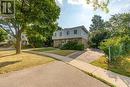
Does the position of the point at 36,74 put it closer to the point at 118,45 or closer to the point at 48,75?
the point at 48,75

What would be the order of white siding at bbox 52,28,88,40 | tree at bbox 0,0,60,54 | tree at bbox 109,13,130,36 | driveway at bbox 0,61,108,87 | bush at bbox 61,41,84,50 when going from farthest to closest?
white siding at bbox 52,28,88,40 → tree at bbox 109,13,130,36 → bush at bbox 61,41,84,50 → tree at bbox 0,0,60,54 → driveway at bbox 0,61,108,87

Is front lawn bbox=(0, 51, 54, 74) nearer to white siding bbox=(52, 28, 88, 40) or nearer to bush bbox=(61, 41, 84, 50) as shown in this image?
bush bbox=(61, 41, 84, 50)

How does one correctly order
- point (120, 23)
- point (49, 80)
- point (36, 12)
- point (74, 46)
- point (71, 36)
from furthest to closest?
point (120, 23) < point (71, 36) < point (74, 46) < point (36, 12) < point (49, 80)

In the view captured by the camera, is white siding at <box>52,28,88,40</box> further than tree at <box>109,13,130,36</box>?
Yes

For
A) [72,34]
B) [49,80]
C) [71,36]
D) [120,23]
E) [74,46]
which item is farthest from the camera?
[120,23]

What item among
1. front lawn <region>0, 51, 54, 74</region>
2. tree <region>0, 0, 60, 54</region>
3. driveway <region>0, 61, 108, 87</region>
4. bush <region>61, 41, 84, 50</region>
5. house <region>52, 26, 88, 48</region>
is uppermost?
tree <region>0, 0, 60, 54</region>

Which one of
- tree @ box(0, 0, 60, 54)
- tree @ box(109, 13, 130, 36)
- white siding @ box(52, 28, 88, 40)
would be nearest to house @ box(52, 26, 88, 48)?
white siding @ box(52, 28, 88, 40)

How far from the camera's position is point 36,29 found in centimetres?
3172

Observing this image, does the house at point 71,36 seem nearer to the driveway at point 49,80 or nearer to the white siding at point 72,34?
the white siding at point 72,34

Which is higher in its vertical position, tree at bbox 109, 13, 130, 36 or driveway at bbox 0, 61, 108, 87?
tree at bbox 109, 13, 130, 36

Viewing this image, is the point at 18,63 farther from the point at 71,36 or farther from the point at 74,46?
the point at 71,36

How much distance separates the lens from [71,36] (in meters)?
57.8

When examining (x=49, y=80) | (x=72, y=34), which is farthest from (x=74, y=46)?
(x=49, y=80)

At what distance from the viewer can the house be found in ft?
185
